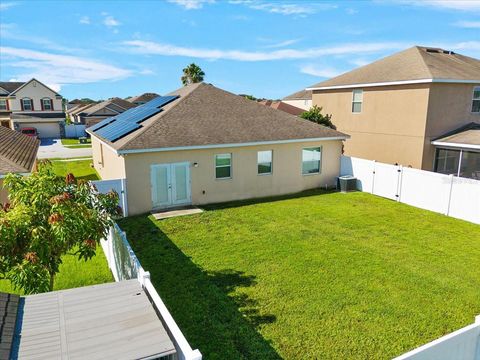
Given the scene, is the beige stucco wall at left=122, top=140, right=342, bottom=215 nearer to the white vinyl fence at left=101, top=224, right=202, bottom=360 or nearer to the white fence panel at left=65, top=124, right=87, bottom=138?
the white vinyl fence at left=101, top=224, right=202, bottom=360

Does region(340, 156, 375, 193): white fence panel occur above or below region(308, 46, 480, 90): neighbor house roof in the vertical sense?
below

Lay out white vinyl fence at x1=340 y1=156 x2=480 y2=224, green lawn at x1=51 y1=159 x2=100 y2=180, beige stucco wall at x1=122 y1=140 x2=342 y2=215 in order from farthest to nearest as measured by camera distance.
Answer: green lawn at x1=51 y1=159 x2=100 y2=180
beige stucco wall at x1=122 y1=140 x2=342 y2=215
white vinyl fence at x1=340 y1=156 x2=480 y2=224

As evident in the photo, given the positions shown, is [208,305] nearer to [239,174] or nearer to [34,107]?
[239,174]

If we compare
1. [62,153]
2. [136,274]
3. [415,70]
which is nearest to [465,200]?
[415,70]

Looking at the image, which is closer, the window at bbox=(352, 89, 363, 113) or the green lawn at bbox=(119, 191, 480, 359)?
the green lawn at bbox=(119, 191, 480, 359)

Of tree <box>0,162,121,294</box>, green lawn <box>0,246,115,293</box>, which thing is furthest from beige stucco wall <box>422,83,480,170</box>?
tree <box>0,162,121,294</box>

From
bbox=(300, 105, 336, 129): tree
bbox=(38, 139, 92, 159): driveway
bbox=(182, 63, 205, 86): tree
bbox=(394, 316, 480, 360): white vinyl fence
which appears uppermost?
bbox=(182, 63, 205, 86): tree

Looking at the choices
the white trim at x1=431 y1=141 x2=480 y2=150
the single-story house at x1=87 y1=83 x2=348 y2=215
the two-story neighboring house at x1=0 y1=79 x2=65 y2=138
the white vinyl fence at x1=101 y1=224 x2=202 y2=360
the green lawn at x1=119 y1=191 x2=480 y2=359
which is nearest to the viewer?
the white vinyl fence at x1=101 y1=224 x2=202 y2=360
